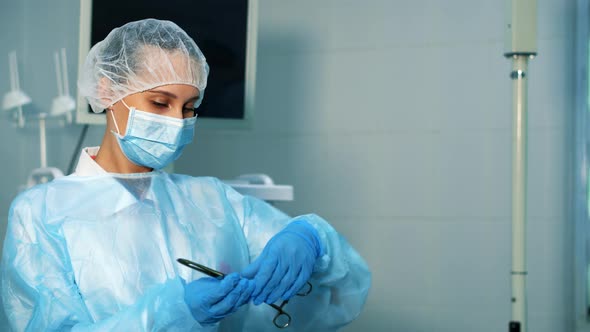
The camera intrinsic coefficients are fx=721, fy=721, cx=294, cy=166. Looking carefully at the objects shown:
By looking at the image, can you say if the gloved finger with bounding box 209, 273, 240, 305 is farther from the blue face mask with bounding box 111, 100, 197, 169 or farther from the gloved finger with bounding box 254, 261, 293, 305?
the blue face mask with bounding box 111, 100, 197, 169

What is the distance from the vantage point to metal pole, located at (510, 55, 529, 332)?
1.30 meters

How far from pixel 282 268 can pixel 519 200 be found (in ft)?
1.57

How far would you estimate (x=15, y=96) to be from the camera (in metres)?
2.65

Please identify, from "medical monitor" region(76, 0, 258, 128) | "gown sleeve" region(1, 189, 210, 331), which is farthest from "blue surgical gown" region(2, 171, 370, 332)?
"medical monitor" region(76, 0, 258, 128)

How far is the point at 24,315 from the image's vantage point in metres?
1.10

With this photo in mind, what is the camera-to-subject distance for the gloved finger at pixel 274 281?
1.09 metres

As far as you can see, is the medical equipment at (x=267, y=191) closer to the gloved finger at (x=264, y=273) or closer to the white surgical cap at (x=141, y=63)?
the white surgical cap at (x=141, y=63)

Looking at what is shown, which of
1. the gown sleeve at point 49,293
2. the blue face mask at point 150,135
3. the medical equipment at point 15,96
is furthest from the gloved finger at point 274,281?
the medical equipment at point 15,96

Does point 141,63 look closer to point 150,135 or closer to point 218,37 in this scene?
point 150,135

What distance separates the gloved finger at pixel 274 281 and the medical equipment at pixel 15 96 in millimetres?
1871

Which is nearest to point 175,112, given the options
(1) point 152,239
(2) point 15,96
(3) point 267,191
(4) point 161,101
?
(4) point 161,101

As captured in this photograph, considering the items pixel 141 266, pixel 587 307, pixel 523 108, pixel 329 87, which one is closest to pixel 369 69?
pixel 329 87

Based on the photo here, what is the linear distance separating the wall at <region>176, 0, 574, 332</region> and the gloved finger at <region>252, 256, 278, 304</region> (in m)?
1.77

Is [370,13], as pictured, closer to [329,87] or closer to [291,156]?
[329,87]
